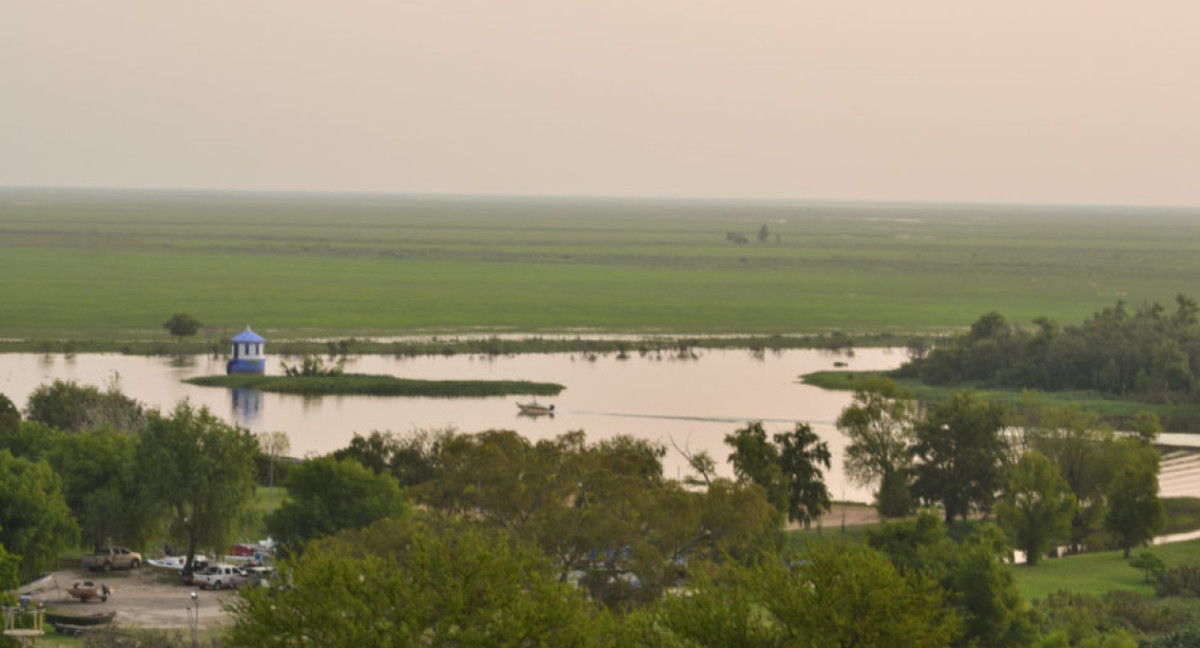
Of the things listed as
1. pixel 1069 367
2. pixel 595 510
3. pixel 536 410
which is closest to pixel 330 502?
pixel 595 510

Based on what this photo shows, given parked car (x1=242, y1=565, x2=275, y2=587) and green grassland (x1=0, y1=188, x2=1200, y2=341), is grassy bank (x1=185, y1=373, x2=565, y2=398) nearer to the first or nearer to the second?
green grassland (x1=0, y1=188, x2=1200, y2=341)

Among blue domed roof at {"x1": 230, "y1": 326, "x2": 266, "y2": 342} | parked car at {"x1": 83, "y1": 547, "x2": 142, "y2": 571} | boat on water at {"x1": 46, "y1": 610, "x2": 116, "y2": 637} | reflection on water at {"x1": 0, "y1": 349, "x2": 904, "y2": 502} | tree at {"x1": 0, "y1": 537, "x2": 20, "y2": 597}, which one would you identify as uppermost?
tree at {"x1": 0, "y1": 537, "x2": 20, "y2": 597}

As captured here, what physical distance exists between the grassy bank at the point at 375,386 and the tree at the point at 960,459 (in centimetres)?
2159

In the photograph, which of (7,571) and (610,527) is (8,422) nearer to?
(7,571)

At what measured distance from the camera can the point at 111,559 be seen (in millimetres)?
32531

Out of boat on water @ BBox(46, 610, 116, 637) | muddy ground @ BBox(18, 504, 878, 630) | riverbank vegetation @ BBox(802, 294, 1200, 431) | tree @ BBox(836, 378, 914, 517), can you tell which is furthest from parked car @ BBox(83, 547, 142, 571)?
riverbank vegetation @ BBox(802, 294, 1200, 431)

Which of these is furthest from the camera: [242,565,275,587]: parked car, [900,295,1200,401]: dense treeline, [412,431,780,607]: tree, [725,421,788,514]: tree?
→ [900,295,1200,401]: dense treeline

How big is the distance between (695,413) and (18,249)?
305 ft

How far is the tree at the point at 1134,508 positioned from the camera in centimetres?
3634

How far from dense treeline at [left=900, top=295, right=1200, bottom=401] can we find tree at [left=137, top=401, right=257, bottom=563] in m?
36.5

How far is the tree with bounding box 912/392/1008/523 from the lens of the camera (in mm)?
39250

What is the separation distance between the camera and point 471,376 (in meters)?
63.9

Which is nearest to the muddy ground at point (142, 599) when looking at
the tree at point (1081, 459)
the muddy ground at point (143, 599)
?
the muddy ground at point (143, 599)

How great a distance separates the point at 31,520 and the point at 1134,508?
22154 millimetres
